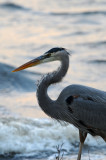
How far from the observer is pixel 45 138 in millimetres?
9133

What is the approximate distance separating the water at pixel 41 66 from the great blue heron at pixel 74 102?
41 centimetres

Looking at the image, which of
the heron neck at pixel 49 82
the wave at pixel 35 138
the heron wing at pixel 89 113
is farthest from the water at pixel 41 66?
the heron neck at pixel 49 82

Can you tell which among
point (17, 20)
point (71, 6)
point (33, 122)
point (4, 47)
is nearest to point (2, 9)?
point (17, 20)

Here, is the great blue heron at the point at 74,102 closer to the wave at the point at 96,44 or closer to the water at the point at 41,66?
the water at the point at 41,66

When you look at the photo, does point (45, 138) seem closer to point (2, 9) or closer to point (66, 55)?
point (66, 55)

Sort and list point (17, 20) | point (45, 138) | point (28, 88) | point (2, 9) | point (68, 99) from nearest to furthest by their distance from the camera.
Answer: point (68, 99) < point (45, 138) < point (28, 88) < point (17, 20) < point (2, 9)

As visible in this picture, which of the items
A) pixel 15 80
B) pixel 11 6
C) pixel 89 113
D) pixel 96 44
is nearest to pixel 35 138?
pixel 89 113

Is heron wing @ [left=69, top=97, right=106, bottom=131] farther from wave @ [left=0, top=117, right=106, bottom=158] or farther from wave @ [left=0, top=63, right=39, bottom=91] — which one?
wave @ [left=0, top=63, right=39, bottom=91]

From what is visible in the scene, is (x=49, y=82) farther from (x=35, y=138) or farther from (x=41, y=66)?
(x=41, y=66)

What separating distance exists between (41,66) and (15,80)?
880mm

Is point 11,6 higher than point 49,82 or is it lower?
higher

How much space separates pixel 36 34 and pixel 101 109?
8.49 metres

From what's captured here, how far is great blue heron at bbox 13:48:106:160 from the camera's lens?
7137 mm

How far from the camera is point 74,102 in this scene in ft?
23.3
